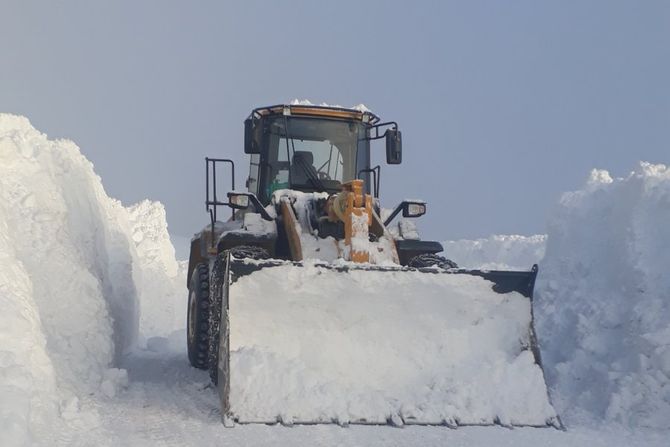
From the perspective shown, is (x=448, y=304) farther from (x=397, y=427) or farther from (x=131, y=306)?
(x=131, y=306)

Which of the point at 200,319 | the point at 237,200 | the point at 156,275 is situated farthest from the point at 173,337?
the point at 156,275

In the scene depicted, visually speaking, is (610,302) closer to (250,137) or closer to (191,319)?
(250,137)

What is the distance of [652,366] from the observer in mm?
7008

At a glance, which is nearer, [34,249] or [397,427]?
[397,427]

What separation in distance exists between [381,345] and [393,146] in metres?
2.86

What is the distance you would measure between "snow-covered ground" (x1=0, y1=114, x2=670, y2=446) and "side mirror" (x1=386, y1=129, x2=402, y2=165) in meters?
2.52

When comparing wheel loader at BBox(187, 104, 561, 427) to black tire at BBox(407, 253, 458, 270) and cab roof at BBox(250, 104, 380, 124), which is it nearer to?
black tire at BBox(407, 253, 458, 270)

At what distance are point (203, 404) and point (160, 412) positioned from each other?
0.43 metres

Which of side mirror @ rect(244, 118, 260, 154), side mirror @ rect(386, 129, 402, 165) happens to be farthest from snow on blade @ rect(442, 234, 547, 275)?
side mirror @ rect(244, 118, 260, 154)

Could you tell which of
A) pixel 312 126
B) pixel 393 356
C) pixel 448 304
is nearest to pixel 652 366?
pixel 448 304

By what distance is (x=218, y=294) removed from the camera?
6.54 meters

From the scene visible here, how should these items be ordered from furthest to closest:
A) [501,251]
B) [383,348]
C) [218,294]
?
[501,251]
[218,294]
[383,348]

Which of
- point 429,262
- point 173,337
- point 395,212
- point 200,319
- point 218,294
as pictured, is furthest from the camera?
point 173,337

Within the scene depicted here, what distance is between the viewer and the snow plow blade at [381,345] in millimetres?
5691
